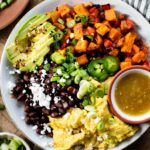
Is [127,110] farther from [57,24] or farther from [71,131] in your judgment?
[57,24]

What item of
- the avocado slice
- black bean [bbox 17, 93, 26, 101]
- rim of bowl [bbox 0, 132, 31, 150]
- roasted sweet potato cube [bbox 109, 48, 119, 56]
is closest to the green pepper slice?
roasted sweet potato cube [bbox 109, 48, 119, 56]

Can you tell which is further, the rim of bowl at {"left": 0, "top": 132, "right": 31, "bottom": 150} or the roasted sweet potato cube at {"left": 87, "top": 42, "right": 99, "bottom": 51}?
the rim of bowl at {"left": 0, "top": 132, "right": 31, "bottom": 150}

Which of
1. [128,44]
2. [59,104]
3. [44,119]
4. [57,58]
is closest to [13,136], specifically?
[44,119]

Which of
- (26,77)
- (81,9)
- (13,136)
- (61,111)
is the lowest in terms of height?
(13,136)

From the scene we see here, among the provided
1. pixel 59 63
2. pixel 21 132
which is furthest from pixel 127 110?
pixel 21 132

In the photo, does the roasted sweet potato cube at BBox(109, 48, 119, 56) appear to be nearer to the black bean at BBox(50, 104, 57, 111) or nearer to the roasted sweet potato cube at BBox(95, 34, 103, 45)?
the roasted sweet potato cube at BBox(95, 34, 103, 45)

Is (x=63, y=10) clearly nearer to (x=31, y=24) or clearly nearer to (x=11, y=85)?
(x=31, y=24)
